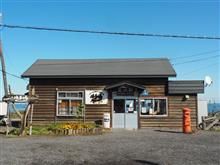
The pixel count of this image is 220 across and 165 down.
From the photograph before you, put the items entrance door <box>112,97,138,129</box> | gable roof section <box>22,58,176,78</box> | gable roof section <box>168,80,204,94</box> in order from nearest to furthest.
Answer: gable roof section <box>168,80,204,94</box>, entrance door <box>112,97,138,129</box>, gable roof section <box>22,58,176,78</box>

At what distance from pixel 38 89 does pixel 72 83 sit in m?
2.49

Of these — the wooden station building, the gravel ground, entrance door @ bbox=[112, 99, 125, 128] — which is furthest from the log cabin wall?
the gravel ground

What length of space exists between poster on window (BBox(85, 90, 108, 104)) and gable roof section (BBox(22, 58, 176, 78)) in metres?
1.16

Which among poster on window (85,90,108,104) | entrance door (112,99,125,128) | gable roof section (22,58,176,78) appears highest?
gable roof section (22,58,176,78)

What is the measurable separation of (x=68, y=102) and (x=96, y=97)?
6.80ft

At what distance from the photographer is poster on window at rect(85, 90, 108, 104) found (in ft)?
84.6

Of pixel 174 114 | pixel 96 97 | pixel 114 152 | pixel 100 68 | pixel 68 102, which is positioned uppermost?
pixel 100 68

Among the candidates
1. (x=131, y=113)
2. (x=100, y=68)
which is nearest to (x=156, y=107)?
(x=131, y=113)

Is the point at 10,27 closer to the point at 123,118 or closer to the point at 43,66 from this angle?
the point at 123,118

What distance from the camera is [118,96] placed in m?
25.8

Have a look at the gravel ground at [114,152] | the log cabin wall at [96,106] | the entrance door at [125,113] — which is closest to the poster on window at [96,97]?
the log cabin wall at [96,106]

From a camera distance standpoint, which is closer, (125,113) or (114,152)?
(114,152)

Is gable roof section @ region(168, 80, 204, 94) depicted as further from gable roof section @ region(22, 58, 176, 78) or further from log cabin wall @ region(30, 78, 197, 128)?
gable roof section @ region(22, 58, 176, 78)

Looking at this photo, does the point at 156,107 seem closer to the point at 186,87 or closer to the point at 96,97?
the point at 186,87
